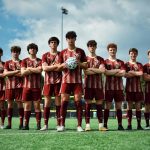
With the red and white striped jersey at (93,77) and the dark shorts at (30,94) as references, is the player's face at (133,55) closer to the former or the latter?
the red and white striped jersey at (93,77)

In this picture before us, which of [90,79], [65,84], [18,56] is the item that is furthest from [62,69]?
[18,56]

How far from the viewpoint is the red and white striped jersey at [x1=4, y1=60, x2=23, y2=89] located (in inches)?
393

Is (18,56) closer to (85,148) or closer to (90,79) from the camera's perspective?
(90,79)

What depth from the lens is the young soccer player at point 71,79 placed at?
318 inches

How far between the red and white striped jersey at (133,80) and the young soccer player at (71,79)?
5.93 feet

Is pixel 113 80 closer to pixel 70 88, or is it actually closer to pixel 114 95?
pixel 114 95

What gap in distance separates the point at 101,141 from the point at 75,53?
9.51 feet

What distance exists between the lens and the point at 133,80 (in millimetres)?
9633

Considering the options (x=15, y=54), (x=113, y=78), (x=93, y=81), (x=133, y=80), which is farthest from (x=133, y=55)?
(x=15, y=54)

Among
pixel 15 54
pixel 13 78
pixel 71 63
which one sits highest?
pixel 15 54

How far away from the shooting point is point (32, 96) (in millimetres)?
9344

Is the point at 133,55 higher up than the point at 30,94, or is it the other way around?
the point at 133,55

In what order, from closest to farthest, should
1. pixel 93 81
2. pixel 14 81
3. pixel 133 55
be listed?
pixel 93 81, pixel 133 55, pixel 14 81

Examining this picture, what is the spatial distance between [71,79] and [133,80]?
89.3 inches
